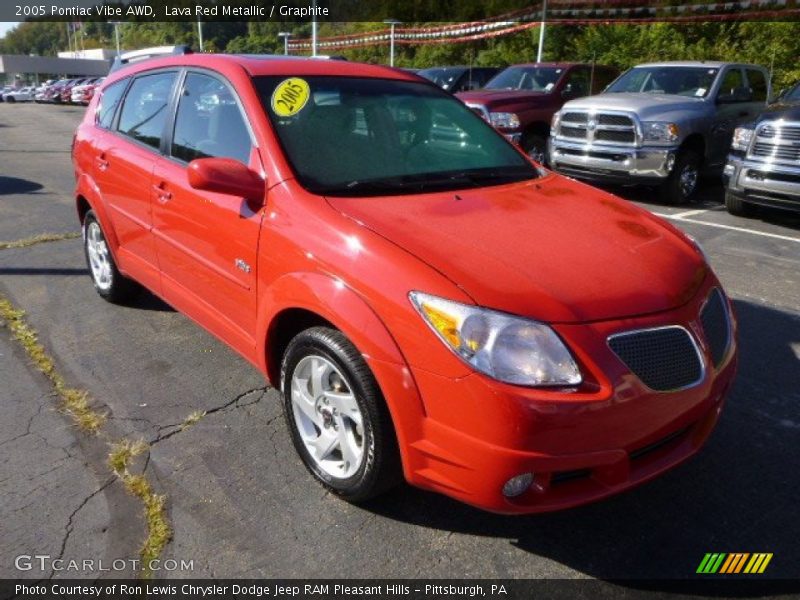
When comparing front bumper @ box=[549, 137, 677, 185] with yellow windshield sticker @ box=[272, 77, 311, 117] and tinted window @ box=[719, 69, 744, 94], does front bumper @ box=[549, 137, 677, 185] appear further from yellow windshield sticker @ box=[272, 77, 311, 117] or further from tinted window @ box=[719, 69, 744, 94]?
yellow windshield sticker @ box=[272, 77, 311, 117]

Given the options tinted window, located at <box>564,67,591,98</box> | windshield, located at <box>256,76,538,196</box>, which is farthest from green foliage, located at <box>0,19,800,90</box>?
windshield, located at <box>256,76,538,196</box>

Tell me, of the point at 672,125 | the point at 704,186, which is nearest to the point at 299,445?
the point at 672,125

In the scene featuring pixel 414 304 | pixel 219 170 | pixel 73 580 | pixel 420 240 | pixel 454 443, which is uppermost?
pixel 219 170

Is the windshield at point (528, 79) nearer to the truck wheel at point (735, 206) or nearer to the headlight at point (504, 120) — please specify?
the headlight at point (504, 120)

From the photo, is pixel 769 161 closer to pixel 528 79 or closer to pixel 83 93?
A: pixel 528 79

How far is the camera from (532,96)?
34.3ft

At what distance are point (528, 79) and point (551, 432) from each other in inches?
408

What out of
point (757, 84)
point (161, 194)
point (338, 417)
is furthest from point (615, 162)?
point (338, 417)

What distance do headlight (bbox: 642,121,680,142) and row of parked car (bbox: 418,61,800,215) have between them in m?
0.01

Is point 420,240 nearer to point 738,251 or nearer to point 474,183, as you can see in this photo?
point 474,183

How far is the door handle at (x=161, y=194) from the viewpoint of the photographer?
354 centimetres

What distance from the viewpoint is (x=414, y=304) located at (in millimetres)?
2225

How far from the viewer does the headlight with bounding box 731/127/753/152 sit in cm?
749

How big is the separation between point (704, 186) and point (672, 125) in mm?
2609
